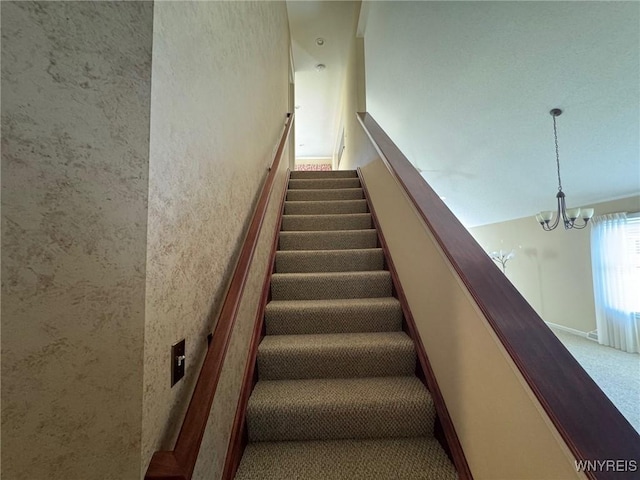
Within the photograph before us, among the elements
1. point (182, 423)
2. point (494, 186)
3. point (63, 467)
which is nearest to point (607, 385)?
point (494, 186)

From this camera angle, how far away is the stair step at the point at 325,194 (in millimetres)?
2949

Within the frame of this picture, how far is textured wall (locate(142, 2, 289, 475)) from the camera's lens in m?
0.60

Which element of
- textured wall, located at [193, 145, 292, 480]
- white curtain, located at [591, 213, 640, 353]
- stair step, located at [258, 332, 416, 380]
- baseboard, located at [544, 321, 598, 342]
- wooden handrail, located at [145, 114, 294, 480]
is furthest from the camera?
baseboard, located at [544, 321, 598, 342]

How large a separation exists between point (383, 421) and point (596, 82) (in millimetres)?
3803

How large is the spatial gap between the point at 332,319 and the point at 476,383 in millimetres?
799

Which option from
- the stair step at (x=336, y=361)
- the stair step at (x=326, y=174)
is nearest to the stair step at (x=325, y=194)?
the stair step at (x=326, y=174)

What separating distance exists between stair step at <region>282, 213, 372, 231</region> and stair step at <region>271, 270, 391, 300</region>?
0.74m

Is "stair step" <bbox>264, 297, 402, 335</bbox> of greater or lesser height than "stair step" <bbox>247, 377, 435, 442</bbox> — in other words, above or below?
above

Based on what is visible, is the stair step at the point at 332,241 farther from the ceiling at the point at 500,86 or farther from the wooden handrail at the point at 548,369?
the ceiling at the point at 500,86

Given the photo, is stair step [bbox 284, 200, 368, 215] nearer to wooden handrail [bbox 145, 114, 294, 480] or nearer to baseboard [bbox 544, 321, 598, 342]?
wooden handrail [bbox 145, 114, 294, 480]

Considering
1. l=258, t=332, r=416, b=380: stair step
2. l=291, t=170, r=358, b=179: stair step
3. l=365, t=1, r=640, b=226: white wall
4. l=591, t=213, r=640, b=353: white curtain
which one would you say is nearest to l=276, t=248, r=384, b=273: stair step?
l=258, t=332, r=416, b=380: stair step

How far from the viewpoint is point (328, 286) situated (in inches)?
70.0

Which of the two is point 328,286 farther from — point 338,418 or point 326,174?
point 326,174

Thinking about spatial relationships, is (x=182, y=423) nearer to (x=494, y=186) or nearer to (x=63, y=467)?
(x=63, y=467)
